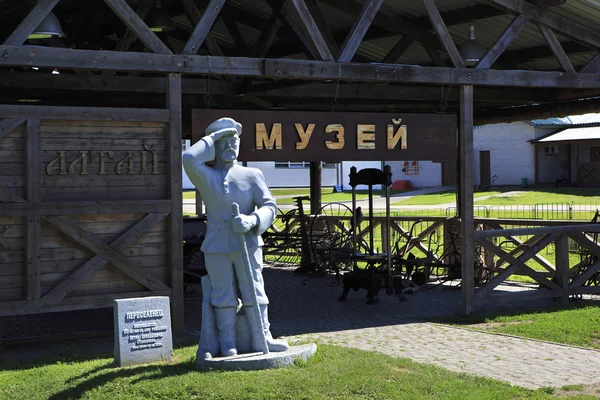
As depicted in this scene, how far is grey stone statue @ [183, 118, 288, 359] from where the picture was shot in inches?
316

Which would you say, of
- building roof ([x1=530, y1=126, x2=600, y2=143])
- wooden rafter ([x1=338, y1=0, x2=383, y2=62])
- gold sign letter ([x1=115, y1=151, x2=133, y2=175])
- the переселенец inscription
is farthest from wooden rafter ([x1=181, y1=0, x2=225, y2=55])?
building roof ([x1=530, y1=126, x2=600, y2=143])

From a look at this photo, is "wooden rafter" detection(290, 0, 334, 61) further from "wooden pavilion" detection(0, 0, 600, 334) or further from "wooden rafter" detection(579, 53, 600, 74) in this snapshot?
"wooden rafter" detection(579, 53, 600, 74)

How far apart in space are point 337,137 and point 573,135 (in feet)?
116

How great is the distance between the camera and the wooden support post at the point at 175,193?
10.0 meters

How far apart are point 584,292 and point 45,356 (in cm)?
802

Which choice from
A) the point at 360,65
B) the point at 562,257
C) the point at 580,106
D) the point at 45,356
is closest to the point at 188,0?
the point at 360,65

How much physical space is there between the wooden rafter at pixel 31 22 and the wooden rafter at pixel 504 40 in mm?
5940

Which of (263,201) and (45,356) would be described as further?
(45,356)

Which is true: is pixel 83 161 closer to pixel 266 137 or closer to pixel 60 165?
pixel 60 165

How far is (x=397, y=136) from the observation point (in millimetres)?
11602

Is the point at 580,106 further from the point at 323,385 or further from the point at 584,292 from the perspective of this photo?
the point at 323,385

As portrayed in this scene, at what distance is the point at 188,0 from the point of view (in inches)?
484

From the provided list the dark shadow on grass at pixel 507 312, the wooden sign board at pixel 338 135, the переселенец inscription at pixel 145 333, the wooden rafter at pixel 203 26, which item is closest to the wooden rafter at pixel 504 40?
the wooden sign board at pixel 338 135

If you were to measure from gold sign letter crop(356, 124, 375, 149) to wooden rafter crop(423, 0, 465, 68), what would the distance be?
156 centimetres
